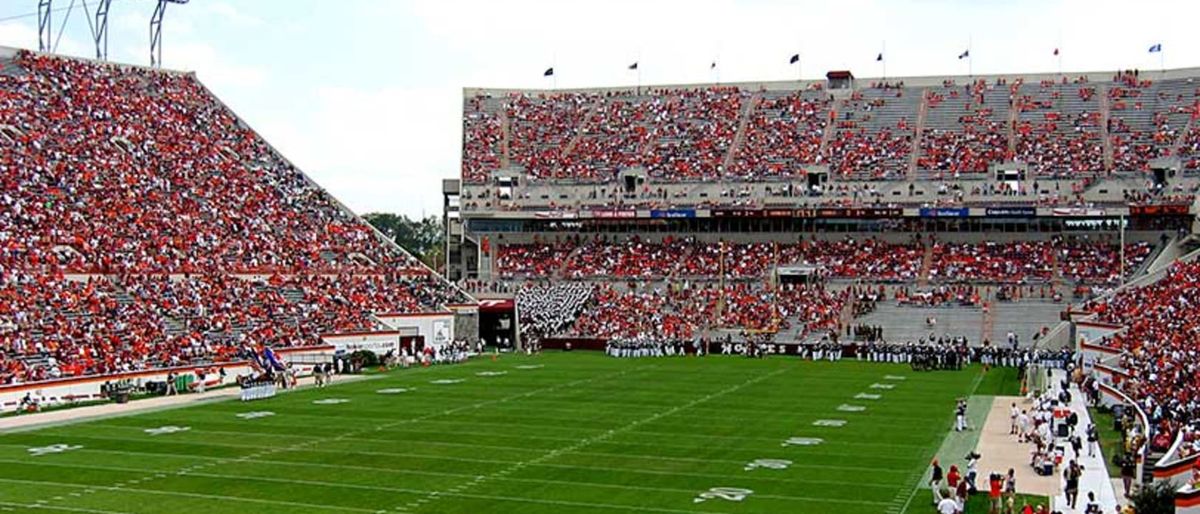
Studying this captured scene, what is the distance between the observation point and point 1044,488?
20781 mm

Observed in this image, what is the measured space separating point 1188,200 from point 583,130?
28926mm

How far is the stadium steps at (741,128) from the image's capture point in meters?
62.0

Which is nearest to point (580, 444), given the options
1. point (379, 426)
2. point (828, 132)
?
→ point (379, 426)

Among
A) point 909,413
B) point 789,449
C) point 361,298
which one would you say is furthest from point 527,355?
point 789,449

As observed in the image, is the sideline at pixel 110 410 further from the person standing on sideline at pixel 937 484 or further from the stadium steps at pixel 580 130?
the stadium steps at pixel 580 130

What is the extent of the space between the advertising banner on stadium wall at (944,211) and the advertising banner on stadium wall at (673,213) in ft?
33.6

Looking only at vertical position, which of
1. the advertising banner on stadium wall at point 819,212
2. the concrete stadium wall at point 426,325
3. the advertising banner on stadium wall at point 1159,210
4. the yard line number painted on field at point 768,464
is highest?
the advertising banner on stadium wall at point 819,212

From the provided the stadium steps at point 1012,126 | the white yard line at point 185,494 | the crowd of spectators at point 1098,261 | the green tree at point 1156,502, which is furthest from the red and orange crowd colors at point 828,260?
the white yard line at point 185,494

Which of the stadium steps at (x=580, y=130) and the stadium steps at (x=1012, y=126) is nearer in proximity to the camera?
the stadium steps at (x=1012, y=126)

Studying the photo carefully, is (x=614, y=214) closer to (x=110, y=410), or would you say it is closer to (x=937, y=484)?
(x=110, y=410)

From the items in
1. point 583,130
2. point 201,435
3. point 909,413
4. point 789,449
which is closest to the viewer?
point 789,449

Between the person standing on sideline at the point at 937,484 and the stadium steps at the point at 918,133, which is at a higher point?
the stadium steps at the point at 918,133

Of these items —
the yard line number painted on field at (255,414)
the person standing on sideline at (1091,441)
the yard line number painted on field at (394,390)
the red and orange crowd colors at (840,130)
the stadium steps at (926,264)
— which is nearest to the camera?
the person standing on sideline at (1091,441)

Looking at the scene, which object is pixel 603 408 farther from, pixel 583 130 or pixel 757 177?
pixel 583 130
